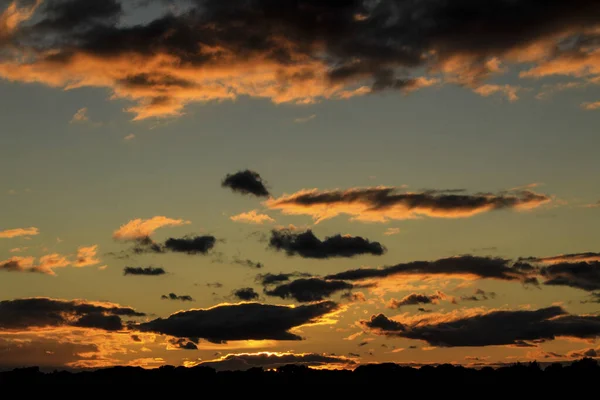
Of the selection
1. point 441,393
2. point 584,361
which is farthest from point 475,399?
Answer: point 584,361

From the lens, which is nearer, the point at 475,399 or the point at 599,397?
the point at 599,397

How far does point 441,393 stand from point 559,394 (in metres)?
24.9

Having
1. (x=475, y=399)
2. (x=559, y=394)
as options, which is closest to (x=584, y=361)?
(x=559, y=394)

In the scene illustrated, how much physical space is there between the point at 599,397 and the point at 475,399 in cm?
2584

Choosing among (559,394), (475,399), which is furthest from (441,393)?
(559,394)

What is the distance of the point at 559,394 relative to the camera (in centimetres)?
19038

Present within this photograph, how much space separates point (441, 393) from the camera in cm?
19975

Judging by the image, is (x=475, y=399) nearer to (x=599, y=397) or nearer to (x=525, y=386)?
(x=525, y=386)

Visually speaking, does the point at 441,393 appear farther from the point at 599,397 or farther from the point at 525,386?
the point at 599,397

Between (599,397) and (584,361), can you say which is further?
(584,361)

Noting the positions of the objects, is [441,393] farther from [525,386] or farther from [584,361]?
[584,361]

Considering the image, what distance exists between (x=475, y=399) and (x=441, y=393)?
7935 mm

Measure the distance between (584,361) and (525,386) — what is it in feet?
46.5

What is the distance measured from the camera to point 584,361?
639 feet
